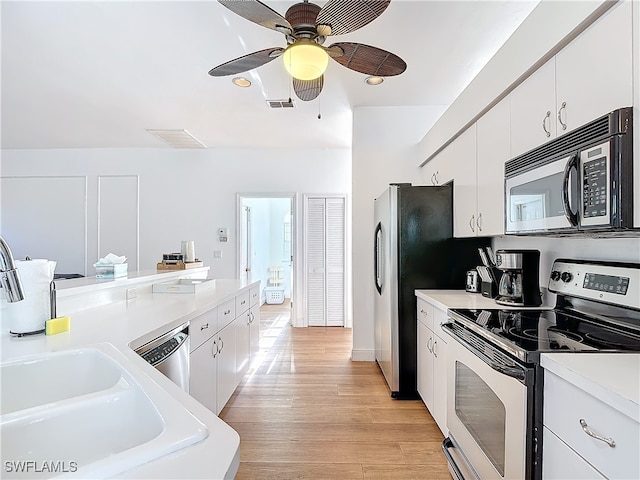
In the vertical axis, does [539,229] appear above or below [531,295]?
above

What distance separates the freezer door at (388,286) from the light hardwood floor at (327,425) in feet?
0.79

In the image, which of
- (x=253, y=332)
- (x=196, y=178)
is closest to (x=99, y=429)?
(x=253, y=332)

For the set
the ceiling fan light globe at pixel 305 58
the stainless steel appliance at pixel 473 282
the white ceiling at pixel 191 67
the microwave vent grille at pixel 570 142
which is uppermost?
the white ceiling at pixel 191 67

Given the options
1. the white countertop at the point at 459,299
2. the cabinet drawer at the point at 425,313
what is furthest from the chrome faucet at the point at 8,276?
the cabinet drawer at the point at 425,313

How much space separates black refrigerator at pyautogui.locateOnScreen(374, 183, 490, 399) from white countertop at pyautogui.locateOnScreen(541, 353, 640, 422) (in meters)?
1.63

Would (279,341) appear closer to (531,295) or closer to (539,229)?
(531,295)

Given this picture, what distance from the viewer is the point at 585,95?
133 cm

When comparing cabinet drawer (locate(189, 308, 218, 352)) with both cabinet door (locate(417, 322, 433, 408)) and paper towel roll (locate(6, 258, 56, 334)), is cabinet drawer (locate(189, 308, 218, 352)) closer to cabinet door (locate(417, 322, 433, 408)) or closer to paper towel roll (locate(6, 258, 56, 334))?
paper towel roll (locate(6, 258, 56, 334))

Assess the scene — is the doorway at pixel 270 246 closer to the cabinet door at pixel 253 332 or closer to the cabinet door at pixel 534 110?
the cabinet door at pixel 253 332

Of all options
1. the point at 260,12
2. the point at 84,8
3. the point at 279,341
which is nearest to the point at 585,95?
the point at 260,12

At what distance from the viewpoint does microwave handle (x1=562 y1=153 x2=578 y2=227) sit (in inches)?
51.4

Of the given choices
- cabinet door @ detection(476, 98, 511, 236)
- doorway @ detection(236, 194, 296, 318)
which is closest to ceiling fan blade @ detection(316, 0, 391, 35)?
cabinet door @ detection(476, 98, 511, 236)

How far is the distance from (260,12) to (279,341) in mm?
3705

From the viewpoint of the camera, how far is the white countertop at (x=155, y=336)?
1.78ft
